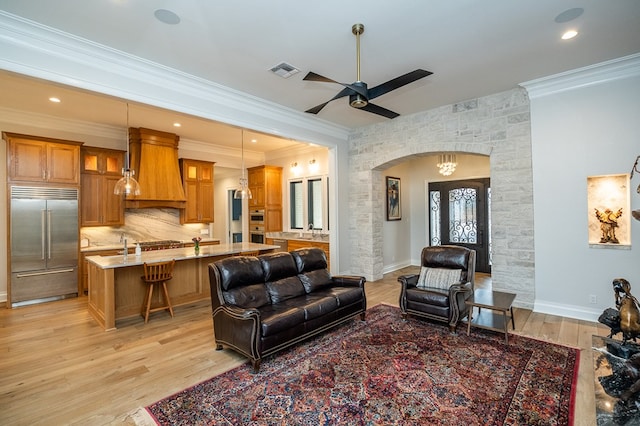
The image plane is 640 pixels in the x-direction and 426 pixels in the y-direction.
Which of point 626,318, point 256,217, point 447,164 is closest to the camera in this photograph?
point 626,318

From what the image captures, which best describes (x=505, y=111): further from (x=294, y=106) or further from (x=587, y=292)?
Result: (x=294, y=106)

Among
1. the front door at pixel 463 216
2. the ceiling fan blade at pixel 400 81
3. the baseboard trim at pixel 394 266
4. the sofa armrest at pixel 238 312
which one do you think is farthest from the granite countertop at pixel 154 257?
the front door at pixel 463 216

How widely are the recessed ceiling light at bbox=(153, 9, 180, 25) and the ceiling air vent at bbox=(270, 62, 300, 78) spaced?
1.24 meters

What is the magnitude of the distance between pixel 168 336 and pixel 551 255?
5322mm

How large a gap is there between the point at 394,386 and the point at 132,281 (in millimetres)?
3875

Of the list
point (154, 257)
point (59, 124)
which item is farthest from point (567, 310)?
point (59, 124)

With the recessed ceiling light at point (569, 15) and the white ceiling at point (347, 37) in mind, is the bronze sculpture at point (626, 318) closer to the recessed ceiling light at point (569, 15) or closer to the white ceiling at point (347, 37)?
the recessed ceiling light at point (569, 15)

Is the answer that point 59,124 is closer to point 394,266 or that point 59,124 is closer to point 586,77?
point 394,266

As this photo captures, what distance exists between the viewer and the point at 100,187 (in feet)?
19.9

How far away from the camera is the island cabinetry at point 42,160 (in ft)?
16.2

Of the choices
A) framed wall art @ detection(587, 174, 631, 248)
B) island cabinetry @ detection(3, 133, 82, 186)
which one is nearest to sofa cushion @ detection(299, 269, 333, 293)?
framed wall art @ detection(587, 174, 631, 248)

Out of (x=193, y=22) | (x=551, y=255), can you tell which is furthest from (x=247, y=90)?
(x=551, y=255)

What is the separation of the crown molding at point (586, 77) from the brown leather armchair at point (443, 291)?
2546 mm

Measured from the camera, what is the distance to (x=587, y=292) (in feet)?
13.7
